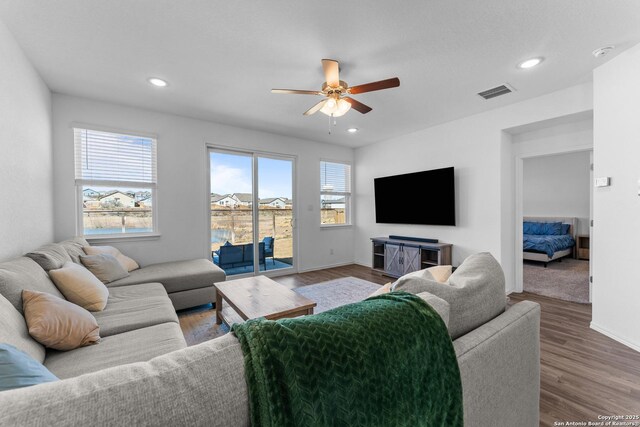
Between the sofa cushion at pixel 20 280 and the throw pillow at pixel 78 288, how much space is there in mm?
44

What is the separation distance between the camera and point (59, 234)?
10.5 feet

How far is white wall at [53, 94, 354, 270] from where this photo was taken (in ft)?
10.5

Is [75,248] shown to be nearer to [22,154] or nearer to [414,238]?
[22,154]

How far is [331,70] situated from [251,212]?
2.90 meters

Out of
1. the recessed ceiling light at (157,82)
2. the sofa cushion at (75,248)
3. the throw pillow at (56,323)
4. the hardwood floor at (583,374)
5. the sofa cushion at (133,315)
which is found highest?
the recessed ceiling light at (157,82)

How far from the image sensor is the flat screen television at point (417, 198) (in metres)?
4.21

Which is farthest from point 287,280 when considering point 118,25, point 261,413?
point 261,413

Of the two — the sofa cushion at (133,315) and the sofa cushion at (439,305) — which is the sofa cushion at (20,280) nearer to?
the sofa cushion at (133,315)

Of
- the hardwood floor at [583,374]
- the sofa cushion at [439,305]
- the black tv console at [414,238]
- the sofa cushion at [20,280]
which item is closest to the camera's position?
the sofa cushion at [439,305]

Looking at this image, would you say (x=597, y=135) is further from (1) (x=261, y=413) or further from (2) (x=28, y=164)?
(2) (x=28, y=164)

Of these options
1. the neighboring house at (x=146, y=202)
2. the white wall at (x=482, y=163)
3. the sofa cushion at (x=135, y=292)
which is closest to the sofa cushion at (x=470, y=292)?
the sofa cushion at (x=135, y=292)

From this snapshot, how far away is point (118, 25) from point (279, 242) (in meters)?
3.63

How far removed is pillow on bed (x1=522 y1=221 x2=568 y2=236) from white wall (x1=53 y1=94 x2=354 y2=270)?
17.9ft

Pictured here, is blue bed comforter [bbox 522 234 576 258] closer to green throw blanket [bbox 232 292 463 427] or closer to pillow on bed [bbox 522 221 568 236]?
pillow on bed [bbox 522 221 568 236]
